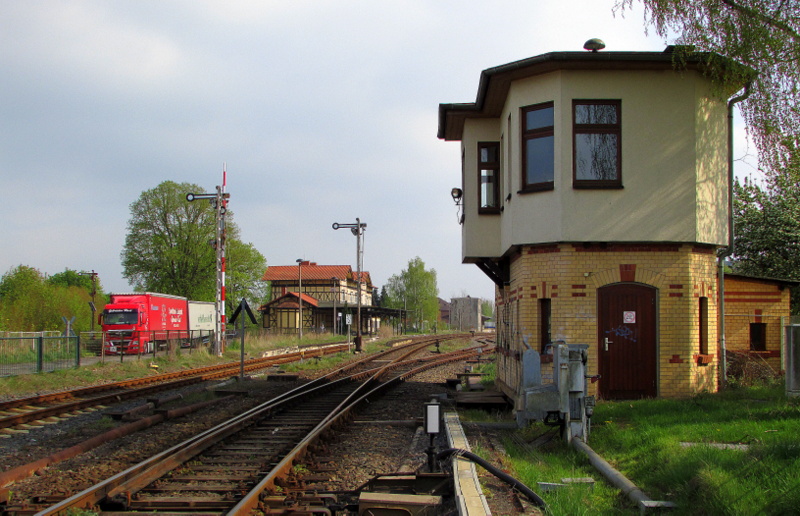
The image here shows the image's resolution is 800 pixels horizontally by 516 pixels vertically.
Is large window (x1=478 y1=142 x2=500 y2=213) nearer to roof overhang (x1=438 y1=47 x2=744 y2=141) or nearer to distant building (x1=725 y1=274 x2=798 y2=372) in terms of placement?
roof overhang (x1=438 y1=47 x2=744 y2=141)

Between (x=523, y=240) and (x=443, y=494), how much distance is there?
625 centimetres

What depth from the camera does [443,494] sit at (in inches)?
261

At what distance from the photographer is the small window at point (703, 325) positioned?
1188cm

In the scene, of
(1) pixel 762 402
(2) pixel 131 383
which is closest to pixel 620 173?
(1) pixel 762 402

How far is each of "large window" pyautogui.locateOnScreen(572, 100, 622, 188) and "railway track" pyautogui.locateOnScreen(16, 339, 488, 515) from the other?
6.10m

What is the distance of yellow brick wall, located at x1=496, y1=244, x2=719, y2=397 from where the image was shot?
11438mm

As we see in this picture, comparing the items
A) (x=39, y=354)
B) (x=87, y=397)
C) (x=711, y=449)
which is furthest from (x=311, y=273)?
(x=711, y=449)

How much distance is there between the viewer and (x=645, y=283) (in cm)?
1154

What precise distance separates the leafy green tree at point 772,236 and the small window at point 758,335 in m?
7.62

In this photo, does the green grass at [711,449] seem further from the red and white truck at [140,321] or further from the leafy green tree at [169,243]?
the leafy green tree at [169,243]

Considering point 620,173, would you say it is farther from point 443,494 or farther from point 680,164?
point 443,494

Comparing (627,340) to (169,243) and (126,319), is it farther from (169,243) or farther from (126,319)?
(169,243)

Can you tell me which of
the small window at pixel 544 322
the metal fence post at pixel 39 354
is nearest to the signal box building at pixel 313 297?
the metal fence post at pixel 39 354

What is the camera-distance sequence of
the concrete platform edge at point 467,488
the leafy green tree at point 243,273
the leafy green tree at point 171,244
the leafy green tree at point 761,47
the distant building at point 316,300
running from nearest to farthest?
the concrete platform edge at point 467,488
the leafy green tree at point 761,47
the leafy green tree at point 171,244
the leafy green tree at point 243,273
the distant building at point 316,300
